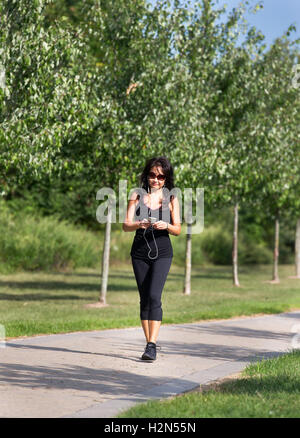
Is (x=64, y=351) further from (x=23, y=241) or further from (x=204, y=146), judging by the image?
(x=23, y=241)

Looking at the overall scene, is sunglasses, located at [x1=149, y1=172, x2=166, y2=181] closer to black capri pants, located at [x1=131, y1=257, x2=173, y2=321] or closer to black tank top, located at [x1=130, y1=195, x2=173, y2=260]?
black tank top, located at [x1=130, y1=195, x2=173, y2=260]

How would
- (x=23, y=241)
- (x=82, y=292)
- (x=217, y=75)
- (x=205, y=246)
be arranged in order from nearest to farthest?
(x=217, y=75)
(x=82, y=292)
(x=23, y=241)
(x=205, y=246)

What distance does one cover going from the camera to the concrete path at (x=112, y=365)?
5.19 meters

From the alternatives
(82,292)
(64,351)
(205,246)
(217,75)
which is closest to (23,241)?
(82,292)

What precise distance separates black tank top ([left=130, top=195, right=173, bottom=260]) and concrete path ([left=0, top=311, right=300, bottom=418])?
1.15 meters

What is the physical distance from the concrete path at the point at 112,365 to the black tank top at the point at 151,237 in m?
1.15

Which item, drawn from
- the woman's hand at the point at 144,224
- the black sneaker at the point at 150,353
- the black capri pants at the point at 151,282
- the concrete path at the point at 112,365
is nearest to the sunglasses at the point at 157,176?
the woman's hand at the point at 144,224

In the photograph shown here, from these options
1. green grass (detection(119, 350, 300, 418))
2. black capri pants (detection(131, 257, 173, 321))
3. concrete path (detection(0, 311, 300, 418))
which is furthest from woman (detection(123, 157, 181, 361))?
green grass (detection(119, 350, 300, 418))

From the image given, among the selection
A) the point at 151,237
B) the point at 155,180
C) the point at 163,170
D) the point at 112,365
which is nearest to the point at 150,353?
the point at 112,365

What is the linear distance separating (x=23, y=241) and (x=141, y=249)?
61.9 feet

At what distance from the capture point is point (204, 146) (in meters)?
15.9

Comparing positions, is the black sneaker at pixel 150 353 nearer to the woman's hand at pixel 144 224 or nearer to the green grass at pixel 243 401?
the green grass at pixel 243 401

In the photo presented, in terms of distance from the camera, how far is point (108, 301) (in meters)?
16.9

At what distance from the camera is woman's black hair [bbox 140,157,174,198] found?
24.1 feet
